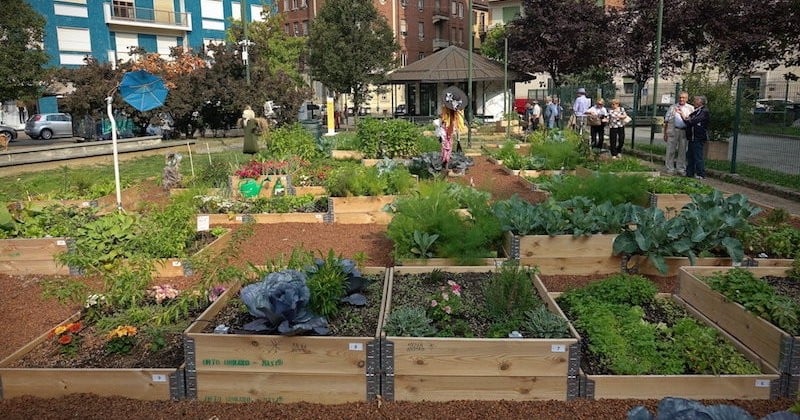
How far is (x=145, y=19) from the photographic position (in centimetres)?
4259

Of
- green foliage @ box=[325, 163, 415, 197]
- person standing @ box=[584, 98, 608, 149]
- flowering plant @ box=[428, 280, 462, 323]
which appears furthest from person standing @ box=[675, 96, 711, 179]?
flowering plant @ box=[428, 280, 462, 323]

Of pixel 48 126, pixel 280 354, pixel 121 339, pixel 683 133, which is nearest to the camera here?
pixel 280 354

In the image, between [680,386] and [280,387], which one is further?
[280,387]

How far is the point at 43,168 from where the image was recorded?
16500mm

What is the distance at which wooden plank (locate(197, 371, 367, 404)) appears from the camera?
3.85 m

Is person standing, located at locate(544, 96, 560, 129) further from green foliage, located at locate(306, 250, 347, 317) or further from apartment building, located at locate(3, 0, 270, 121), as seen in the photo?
apartment building, located at locate(3, 0, 270, 121)

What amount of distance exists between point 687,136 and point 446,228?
27.4 ft

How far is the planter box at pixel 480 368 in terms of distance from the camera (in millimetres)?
3791

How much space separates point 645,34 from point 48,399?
2945cm

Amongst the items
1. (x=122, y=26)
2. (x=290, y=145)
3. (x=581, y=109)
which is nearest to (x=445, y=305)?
(x=290, y=145)

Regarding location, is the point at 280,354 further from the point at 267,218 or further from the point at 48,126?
the point at 48,126

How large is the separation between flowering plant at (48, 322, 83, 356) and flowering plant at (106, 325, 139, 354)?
0.24 meters

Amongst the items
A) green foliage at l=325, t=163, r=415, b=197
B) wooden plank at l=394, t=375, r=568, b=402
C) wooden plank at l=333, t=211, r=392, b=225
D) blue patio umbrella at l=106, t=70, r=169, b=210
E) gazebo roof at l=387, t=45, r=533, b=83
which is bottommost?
wooden plank at l=394, t=375, r=568, b=402

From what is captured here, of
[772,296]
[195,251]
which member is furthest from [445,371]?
[195,251]
